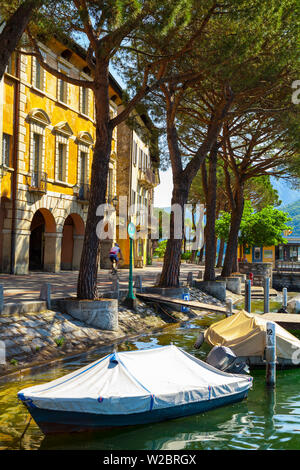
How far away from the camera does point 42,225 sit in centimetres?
3278

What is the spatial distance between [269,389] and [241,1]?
40.6 ft

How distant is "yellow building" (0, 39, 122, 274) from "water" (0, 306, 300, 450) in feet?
48.5

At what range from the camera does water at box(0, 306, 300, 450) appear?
8.58 m

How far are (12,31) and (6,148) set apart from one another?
1528 centimetres

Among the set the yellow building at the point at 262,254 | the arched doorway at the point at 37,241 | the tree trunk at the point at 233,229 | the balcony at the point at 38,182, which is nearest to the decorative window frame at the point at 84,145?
the arched doorway at the point at 37,241

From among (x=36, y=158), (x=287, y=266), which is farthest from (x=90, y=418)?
(x=287, y=266)

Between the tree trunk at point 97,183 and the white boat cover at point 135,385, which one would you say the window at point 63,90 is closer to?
the tree trunk at point 97,183

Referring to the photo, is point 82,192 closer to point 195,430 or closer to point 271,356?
point 271,356

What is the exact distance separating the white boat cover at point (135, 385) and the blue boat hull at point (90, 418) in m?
0.12

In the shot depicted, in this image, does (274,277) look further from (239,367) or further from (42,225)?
(239,367)

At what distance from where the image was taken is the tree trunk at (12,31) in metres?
10.5

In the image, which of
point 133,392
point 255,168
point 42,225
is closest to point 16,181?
point 42,225

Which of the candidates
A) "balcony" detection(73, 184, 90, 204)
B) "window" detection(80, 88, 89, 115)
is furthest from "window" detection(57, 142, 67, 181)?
"window" detection(80, 88, 89, 115)

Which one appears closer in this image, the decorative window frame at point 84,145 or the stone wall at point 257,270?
the decorative window frame at point 84,145
